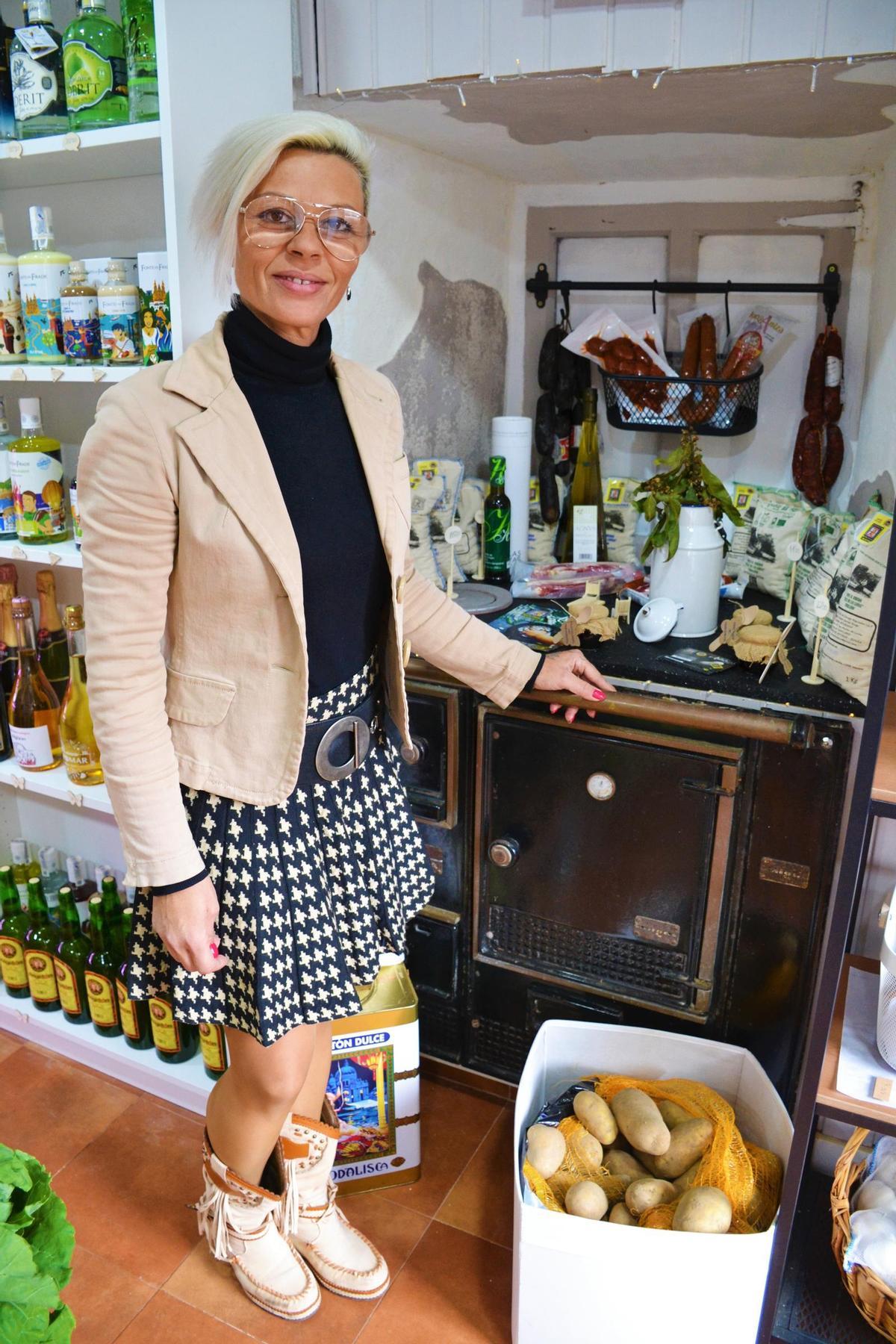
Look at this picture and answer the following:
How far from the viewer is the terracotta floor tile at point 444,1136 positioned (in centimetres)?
192

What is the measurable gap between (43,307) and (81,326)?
0.10m

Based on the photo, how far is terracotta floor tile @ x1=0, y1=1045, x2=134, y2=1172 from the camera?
2.04 meters

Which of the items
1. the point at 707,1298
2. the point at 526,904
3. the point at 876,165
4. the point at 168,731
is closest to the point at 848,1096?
the point at 707,1298

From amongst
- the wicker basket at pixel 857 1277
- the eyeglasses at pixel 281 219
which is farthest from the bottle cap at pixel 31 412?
the wicker basket at pixel 857 1277

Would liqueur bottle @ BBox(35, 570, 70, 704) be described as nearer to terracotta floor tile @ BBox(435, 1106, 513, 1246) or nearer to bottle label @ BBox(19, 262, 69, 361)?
bottle label @ BBox(19, 262, 69, 361)

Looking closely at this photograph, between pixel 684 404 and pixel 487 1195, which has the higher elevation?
pixel 684 404

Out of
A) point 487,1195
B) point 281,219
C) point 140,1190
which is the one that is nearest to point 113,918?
point 140,1190

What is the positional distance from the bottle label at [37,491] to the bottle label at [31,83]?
1.95ft

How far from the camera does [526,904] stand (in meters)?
1.93

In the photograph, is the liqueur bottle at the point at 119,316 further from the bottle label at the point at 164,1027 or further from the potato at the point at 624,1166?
the potato at the point at 624,1166

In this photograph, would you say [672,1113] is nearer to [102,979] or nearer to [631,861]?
[631,861]

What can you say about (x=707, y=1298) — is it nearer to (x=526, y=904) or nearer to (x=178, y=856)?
(x=526, y=904)

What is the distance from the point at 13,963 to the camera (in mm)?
2318

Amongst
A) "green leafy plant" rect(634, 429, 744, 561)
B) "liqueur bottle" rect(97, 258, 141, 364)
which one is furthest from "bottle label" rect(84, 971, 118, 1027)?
"green leafy plant" rect(634, 429, 744, 561)
